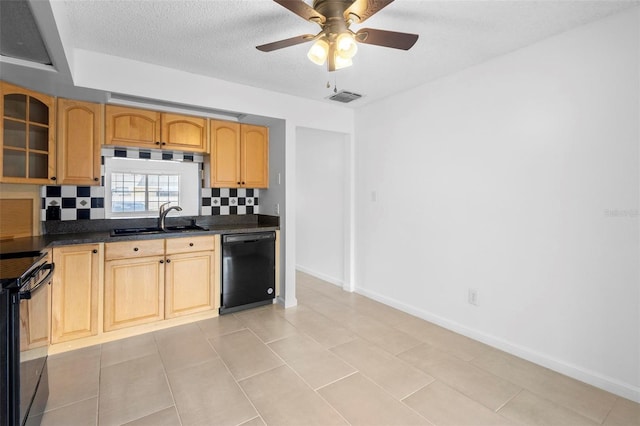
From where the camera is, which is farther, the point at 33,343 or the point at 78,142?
the point at 78,142

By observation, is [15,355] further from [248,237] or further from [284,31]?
[284,31]

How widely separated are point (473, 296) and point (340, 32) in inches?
95.5

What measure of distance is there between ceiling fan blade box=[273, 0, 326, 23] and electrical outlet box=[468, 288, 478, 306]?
8.16 feet

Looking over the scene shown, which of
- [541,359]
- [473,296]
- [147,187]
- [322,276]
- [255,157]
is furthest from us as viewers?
[322,276]

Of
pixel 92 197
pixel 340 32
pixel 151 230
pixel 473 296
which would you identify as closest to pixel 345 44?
pixel 340 32

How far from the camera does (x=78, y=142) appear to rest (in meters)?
2.74

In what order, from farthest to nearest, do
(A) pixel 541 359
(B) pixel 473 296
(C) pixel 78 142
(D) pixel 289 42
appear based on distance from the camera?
1. (B) pixel 473 296
2. (C) pixel 78 142
3. (A) pixel 541 359
4. (D) pixel 289 42

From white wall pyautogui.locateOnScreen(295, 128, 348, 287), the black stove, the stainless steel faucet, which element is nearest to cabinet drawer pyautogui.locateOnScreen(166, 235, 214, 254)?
the stainless steel faucet

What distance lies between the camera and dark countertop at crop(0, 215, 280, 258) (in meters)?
2.28

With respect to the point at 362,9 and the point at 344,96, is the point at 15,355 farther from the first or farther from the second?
the point at 344,96

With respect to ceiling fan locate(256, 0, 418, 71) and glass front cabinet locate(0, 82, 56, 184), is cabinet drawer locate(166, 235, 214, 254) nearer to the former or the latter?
glass front cabinet locate(0, 82, 56, 184)

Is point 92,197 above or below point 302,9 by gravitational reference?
below

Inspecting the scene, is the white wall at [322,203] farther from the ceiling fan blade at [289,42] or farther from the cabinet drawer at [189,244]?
the ceiling fan blade at [289,42]

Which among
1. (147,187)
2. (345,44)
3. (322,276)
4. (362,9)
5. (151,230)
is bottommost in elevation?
(322,276)
